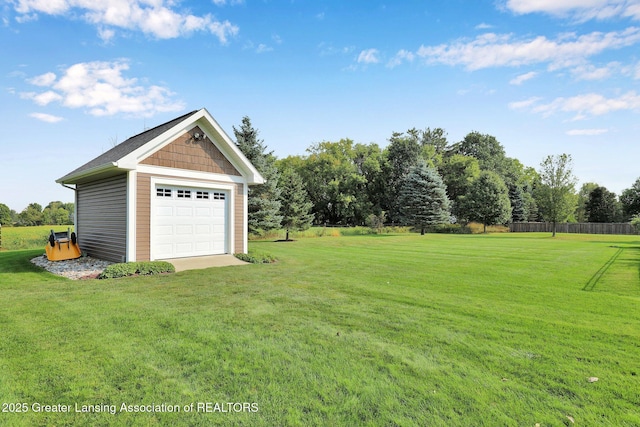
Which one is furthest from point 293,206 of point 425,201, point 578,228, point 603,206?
point 603,206

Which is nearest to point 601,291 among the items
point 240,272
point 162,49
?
point 240,272

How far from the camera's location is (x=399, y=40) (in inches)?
552

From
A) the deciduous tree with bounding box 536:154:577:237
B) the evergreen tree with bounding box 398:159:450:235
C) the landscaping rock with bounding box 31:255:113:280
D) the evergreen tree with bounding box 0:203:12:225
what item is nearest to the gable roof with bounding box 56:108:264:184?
the landscaping rock with bounding box 31:255:113:280

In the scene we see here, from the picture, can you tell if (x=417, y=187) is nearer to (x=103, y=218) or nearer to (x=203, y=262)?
(x=203, y=262)

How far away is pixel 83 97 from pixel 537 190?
39037mm

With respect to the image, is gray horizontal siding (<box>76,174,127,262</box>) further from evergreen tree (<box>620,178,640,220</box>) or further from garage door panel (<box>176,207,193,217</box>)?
evergreen tree (<box>620,178,640,220</box>)

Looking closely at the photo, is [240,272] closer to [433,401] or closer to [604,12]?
[433,401]

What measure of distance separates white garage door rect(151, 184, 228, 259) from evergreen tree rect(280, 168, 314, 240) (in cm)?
1109

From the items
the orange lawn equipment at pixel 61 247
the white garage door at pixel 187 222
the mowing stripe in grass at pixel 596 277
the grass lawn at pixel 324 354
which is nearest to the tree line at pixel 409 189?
the white garage door at pixel 187 222

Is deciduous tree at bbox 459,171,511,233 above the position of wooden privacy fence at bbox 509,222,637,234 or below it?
above

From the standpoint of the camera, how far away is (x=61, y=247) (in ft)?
38.7

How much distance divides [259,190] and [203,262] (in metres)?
11.4

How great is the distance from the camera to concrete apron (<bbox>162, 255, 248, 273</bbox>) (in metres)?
10.4

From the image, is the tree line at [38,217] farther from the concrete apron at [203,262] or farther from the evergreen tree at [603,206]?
the evergreen tree at [603,206]
